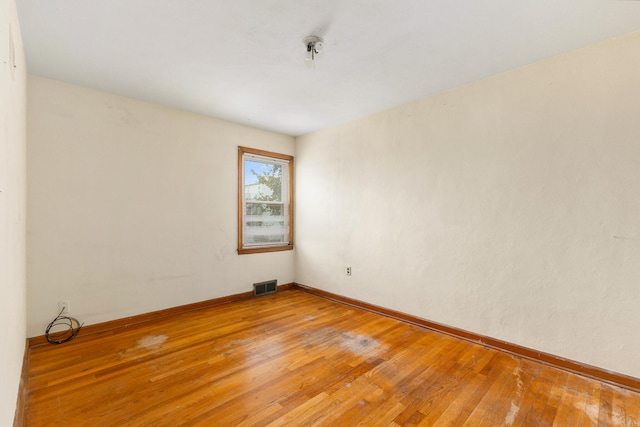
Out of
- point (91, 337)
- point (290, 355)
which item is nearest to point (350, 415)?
point (290, 355)

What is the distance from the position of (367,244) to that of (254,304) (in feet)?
5.79

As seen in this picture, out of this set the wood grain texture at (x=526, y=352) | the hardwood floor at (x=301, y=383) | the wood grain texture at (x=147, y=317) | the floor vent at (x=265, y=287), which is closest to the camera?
the hardwood floor at (x=301, y=383)

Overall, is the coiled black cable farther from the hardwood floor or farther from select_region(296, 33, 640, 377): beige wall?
select_region(296, 33, 640, 377): beige wall

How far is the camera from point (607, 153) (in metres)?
2.20

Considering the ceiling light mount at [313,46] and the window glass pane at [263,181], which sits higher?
the ceiling light mount at [313,46]

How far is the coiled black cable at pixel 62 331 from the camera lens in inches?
111

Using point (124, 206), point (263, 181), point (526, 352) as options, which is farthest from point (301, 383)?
point (263, 181)

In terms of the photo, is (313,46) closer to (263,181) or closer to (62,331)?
(263,181)

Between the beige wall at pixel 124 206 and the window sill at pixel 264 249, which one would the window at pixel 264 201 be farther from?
the beige wall at pixel 124 206

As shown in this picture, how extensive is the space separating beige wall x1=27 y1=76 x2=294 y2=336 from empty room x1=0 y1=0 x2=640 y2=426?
0.02 meters

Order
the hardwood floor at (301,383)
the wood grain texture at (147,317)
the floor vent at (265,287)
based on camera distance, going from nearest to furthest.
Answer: the hardwood floor at (301,383), the wood grain texture at (147,317), the floor vent at (265,287)

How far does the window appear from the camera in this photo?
4340mm

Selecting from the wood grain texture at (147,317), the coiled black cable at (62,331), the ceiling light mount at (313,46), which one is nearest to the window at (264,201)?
the wood grain texture at (147,317)

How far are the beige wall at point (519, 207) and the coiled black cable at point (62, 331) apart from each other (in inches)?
124
